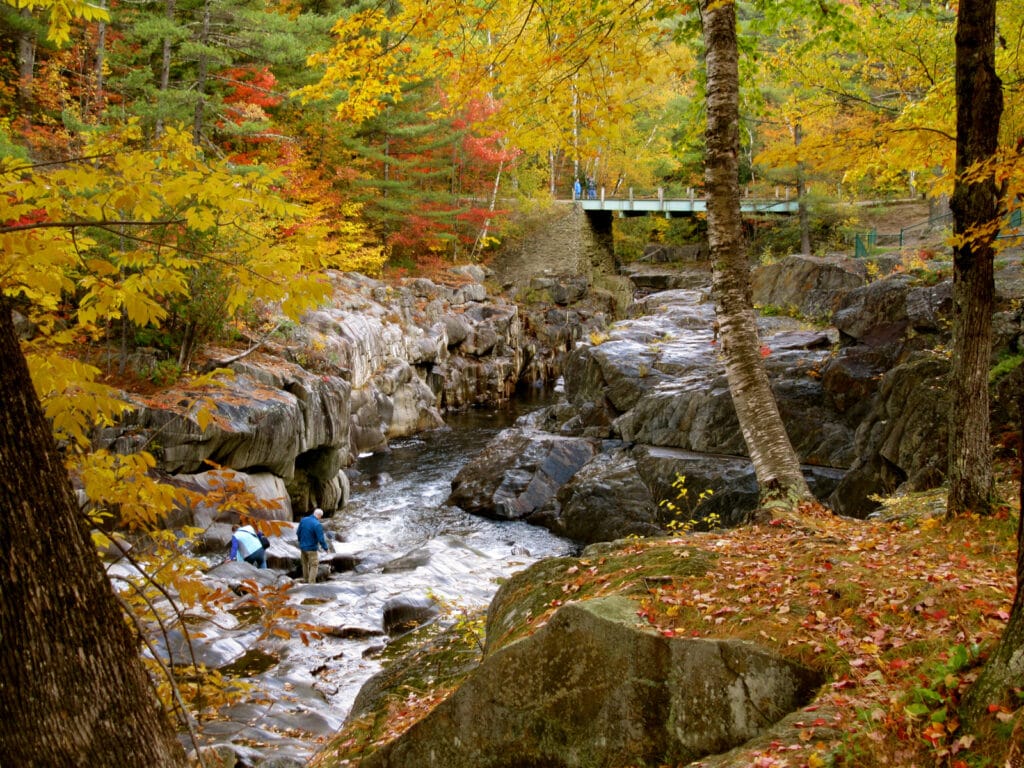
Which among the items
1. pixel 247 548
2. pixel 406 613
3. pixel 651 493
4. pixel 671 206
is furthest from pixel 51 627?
pixel 671 206

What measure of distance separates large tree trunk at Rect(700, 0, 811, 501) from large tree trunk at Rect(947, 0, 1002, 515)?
5.03ft

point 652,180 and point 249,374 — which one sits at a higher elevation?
point 652,180

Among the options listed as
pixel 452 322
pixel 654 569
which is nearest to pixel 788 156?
pixel 654 569

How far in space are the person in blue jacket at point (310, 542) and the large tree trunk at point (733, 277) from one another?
7041mm

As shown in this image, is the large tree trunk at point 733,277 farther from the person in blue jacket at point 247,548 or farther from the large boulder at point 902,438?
the person in blue jacket at point 247,548

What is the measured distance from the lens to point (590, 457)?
15.3 meters

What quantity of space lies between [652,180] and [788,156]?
38.5 m

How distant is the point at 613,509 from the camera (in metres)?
13.4

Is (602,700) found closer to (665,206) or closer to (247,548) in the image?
(247,548)

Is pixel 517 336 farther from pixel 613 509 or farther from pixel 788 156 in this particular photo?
pixel 788 156

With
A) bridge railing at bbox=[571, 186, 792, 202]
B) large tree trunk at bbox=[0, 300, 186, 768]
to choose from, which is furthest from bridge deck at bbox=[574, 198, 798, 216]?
large tree trunk at bbox=[0, 300, 186, 768]

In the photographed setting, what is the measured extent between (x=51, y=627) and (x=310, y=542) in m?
8.87

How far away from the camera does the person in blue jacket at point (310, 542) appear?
11086 mm

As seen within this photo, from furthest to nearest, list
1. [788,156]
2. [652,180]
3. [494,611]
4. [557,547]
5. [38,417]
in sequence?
1. [652,180]
2. [557,547]
3. [788,156]
4. [494,611]
5. [38,417]
